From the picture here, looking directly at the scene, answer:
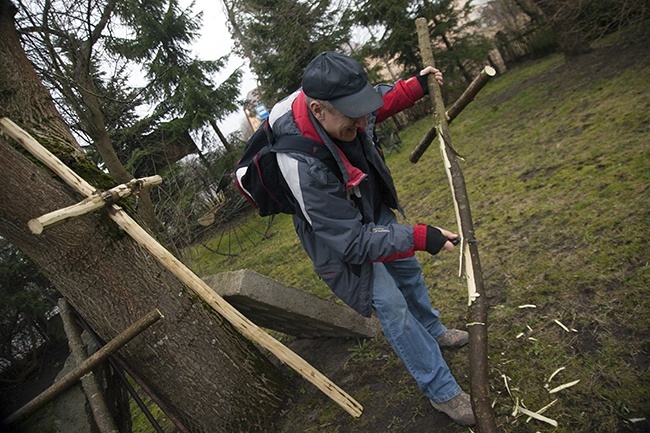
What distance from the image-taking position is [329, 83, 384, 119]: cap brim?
1.87 meters

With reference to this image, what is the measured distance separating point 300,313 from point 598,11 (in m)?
8.87

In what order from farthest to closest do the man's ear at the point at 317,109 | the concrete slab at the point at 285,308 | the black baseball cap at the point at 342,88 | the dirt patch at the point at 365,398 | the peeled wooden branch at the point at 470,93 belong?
the peeled wooden branch at the point at 470,93 → the concrete slab at the point at 285,308 → the dirt patch at the point at 365,398 → the man's ear at the point at 317,109 → the black baseball cap at the point at 342,88

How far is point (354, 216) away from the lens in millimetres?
1979

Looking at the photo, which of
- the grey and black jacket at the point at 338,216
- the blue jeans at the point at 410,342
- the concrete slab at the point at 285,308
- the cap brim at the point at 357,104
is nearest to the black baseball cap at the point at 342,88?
the cap brim at the point at 357,104

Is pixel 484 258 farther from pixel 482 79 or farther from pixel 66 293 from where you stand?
pixel 66 293

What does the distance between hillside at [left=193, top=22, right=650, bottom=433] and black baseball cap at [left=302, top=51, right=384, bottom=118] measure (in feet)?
5.74

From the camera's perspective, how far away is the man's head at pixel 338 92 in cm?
187

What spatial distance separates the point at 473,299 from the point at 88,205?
2034 millimetres

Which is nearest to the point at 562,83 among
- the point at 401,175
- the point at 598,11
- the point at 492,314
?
the point at 598,11

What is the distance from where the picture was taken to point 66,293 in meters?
2.36

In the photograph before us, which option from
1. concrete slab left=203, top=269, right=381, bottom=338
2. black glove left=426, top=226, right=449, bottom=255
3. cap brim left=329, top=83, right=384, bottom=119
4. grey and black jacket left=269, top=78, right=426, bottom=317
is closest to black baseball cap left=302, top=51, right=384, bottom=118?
cap brim left=329, top=83, right=384, bottom=119

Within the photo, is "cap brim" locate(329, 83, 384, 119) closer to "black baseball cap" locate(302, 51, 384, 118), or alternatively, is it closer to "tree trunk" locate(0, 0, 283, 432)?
"black baseball cap" locate(302, 51, 384, 118)

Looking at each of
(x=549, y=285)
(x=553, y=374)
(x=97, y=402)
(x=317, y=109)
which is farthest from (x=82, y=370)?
(x=549, y=285)

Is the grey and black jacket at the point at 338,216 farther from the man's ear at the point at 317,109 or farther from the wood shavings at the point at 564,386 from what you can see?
the wood shavings at the point at 564,386
